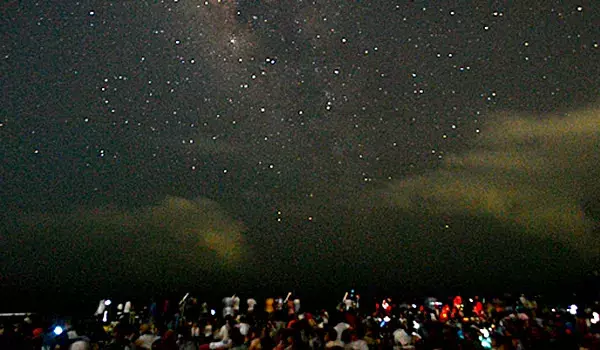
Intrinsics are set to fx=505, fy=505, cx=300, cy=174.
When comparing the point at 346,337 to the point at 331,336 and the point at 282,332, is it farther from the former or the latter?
the point at 282,332

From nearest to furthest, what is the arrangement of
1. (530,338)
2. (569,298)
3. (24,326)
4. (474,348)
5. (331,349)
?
(331,349), (474,348), (530,338), (24,326), (569,298)

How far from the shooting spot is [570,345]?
9391 mm

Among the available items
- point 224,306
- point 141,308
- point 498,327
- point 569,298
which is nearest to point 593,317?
point 498,327

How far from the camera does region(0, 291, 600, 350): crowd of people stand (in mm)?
9016

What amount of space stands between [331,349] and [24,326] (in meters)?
11.5

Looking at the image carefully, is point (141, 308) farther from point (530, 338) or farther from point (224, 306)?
point (530, 338)

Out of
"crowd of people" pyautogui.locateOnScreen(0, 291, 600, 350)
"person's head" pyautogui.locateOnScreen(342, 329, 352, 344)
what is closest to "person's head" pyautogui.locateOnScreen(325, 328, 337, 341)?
"crowd of people" pyautogui.locateOnScreen(0, 291, 600, 350)

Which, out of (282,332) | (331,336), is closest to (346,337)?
(331,336)

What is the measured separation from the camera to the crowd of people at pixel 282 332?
355 inches

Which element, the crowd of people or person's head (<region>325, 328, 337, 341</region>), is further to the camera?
person's head (<region>325, 328, 337, 341</region>)

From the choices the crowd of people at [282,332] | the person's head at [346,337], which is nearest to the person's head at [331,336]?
the crowd of people at [282,332]

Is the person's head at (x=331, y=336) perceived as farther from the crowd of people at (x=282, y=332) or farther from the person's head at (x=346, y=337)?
the person's head at (x=346, y=337)

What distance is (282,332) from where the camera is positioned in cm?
898

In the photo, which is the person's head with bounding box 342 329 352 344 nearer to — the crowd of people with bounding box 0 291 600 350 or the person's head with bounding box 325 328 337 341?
the crowd of people with bounding box 0 291 600 350
